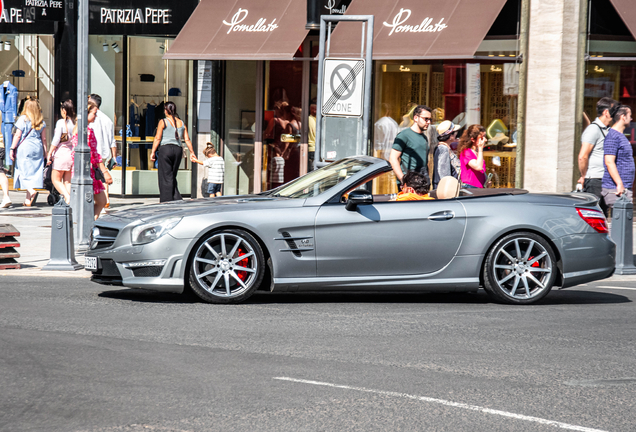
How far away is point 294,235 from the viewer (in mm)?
7934

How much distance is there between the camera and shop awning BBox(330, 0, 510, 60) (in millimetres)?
15203

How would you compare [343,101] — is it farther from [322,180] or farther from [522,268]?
[522,268]

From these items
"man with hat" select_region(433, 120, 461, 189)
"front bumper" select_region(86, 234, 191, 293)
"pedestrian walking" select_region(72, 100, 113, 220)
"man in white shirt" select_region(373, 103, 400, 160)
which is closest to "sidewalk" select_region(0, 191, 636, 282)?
"pedestrian walking" select_region(72, 100, 113, 220)

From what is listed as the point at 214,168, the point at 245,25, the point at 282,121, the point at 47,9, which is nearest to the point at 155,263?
the point at 214,168

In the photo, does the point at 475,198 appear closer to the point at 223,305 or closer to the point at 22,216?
the point at 223,305

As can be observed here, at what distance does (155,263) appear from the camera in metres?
7.75

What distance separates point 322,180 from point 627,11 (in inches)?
349

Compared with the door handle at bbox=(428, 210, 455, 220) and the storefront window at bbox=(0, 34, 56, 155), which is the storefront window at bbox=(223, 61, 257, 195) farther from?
the door handle at bbox=(428, 210, 455, 220)

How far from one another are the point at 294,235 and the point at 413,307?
4.19 ft

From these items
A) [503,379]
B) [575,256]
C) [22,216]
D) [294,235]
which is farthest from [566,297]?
[22,216]

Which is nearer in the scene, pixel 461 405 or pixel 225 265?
pixel 461 405

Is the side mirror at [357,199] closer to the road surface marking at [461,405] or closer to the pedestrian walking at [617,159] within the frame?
the road surface marking at [461,405]

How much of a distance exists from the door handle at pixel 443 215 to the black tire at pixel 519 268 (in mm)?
495

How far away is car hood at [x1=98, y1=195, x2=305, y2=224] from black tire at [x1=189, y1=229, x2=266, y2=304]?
0.25 metres
